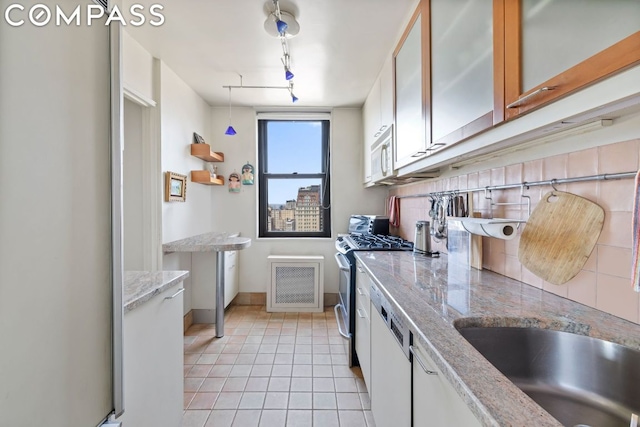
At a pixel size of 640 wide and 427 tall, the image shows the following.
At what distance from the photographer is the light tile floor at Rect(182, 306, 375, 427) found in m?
1.60

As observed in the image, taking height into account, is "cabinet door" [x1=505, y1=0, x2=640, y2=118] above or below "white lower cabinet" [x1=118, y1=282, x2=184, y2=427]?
above

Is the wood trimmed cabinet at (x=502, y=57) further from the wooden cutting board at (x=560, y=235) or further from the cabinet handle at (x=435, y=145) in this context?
the wooden cutting board at (x=560, y=235)

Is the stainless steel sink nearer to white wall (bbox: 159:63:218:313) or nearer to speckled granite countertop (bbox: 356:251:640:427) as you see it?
speckled granite countertop (bbox: 356:251:640:427)

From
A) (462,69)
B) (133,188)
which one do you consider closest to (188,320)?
(133,188)

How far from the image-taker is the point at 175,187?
247 cm

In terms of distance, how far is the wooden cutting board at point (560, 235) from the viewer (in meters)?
0.89

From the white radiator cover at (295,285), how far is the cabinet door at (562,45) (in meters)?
2.61

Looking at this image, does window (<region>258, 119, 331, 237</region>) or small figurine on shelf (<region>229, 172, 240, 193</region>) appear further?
window (<region>258, 119, 331, 237</region>)

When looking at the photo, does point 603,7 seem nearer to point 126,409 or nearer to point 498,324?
point 498,324

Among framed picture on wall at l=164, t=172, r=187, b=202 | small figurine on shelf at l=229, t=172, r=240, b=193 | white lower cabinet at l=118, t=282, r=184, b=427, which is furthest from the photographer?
small figurine on shelf at l=229, t=172, r=240, b=193

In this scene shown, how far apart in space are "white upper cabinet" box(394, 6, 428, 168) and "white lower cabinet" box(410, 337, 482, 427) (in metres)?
1.03

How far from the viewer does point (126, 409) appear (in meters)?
0.94

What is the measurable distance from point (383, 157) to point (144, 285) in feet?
5.94

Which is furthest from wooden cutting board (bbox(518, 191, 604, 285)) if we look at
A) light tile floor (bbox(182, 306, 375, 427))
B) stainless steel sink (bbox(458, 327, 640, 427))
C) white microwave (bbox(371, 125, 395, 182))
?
light tile floor (bbox(182, 306, 375, 427))
